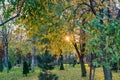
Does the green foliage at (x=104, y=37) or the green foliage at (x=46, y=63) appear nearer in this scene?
the green foliage at (x=104, y=37)

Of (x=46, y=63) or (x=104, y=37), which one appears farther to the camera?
(x=46, y=63)

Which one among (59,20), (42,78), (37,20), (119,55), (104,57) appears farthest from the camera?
(42,78)

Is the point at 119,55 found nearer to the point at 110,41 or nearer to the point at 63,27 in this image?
the point at 110,41

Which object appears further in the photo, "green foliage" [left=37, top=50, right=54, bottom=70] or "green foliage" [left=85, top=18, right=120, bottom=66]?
"green foliage" [left=37, top=50, right=54, bottom=70]

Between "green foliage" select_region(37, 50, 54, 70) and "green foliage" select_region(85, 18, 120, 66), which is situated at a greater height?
"green foliage" select_region(85, 18, 120, 66)

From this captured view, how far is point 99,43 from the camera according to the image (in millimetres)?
5297

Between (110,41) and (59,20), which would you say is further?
(59,20)

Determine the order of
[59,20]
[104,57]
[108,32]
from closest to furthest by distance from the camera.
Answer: [108,32], [104,57], [59,20]

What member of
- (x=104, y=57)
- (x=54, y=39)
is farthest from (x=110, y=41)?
(x=54, y=39)

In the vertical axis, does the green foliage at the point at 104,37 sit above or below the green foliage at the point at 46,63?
above

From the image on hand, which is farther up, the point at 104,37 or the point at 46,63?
the point at 104,37

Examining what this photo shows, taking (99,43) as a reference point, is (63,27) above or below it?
above

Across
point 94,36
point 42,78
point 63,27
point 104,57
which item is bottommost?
point 42,78

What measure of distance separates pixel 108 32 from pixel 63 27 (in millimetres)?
8827
